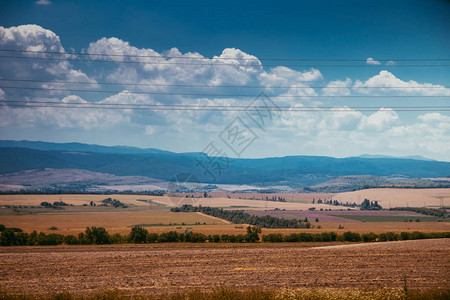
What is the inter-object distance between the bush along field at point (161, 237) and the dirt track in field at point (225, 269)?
49.9 ft

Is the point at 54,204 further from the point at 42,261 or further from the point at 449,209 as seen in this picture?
the point at 449,209

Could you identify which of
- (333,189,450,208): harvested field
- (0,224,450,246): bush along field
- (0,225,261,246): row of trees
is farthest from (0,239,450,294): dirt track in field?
(333,189,450,208): harvested field

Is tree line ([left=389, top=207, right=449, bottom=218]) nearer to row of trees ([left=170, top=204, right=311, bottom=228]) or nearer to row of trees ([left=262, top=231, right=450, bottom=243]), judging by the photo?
row of trees ([left=170, top=204, right=311, bottom=228])

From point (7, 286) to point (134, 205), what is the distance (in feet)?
442

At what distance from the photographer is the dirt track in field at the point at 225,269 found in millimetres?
27078

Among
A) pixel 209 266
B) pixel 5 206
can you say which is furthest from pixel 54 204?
pixel 209 266

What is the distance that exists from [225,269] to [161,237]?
31390mm

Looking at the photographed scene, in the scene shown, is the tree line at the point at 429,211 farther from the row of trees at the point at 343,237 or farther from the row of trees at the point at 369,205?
the row of trees at the point at 343,237

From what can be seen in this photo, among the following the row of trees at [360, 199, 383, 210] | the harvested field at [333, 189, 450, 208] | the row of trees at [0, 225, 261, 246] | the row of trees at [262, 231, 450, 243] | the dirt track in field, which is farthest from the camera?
the row of trees at [360, 199, 383, 210]

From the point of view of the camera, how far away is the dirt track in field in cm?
2708

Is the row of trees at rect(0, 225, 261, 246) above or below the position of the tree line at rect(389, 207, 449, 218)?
above

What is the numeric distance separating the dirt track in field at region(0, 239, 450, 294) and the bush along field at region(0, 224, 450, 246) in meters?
15.2

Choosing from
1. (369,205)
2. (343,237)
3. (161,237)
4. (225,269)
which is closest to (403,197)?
(369,205)

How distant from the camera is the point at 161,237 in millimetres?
62781
